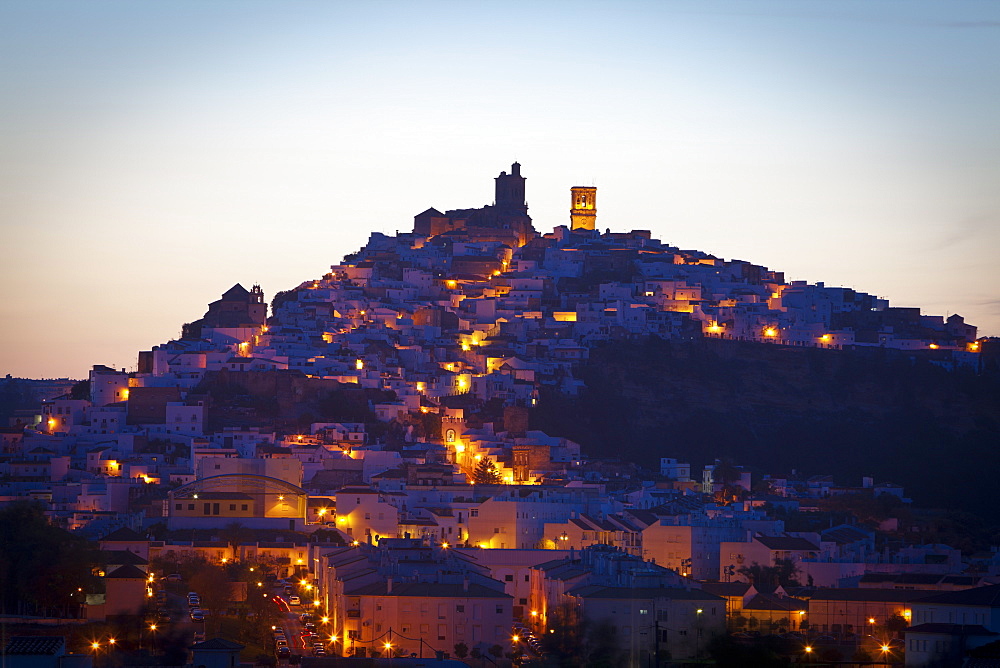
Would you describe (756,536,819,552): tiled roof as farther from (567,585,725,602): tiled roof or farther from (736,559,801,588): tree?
(567,585,725,602): tiled roof

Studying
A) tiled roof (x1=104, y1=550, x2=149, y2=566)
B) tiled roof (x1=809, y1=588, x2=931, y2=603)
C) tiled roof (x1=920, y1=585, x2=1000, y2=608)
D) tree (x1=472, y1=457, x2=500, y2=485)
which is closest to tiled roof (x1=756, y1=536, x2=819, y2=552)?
tiled roof (x1=809, y1=588, x2=931, y2=603)

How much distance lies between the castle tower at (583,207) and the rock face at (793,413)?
77.2 feet

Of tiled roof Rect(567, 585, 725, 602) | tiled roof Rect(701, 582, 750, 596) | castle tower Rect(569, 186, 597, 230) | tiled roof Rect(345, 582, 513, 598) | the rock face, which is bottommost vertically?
tiled roof Rect(701, 582, 750, 596)

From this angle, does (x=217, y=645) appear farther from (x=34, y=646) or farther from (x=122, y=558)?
(x=122, y=558)

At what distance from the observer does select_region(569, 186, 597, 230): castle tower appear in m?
107

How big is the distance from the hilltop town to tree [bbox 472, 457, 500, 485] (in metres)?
0.13

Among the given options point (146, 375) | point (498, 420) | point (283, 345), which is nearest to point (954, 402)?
point (498, 420)

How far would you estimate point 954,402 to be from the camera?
278ft

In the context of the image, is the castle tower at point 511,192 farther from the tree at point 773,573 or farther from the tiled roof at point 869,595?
the tiled roof at point 869,595

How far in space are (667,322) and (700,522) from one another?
32.8 metres

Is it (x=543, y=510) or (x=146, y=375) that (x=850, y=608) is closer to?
(x=543, y=510)

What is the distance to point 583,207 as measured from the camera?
106688 mm

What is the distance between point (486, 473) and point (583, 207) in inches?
1733

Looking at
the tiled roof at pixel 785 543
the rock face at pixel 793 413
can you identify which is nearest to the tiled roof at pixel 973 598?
the tiled roof at pixel 785 543
